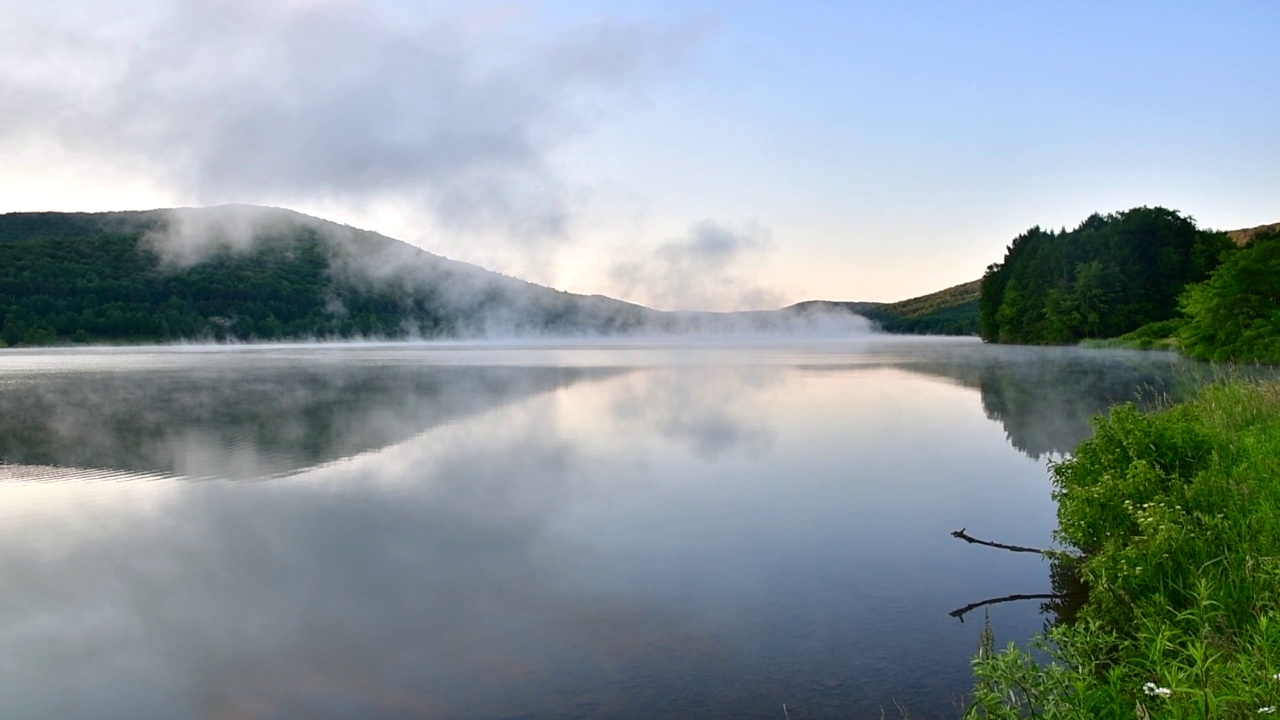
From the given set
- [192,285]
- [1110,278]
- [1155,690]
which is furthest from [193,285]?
[1155,690]

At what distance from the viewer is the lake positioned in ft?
19.8

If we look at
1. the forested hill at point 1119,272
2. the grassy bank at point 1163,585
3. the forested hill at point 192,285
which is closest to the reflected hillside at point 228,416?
the grassy bank at point 1163,585

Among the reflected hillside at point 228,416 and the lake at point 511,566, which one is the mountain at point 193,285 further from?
the lake at point 511,566

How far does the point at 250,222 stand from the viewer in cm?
19525

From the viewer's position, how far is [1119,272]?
2731 inches

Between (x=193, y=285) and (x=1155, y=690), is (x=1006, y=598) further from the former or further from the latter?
(x=193, y=285)

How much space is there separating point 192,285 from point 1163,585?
14971 cm

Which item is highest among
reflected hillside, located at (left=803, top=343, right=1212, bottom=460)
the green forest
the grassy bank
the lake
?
the green forest

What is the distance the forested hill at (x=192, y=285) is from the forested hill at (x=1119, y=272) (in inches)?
4335

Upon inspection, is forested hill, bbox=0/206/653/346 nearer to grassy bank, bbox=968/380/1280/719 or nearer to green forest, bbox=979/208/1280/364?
green forest, bbox=979/208/1280/364

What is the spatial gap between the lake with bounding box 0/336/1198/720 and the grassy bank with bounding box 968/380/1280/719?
2.97 feet

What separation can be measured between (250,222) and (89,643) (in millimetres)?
207948

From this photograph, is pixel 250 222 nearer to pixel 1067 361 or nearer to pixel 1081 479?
pixel 1067 361

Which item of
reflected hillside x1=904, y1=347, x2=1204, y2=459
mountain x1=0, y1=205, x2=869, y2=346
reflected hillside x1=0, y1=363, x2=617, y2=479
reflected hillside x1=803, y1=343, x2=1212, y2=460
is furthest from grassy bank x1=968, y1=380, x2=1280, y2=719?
mountain x1=0, y1=205, x2=869, y2=346
